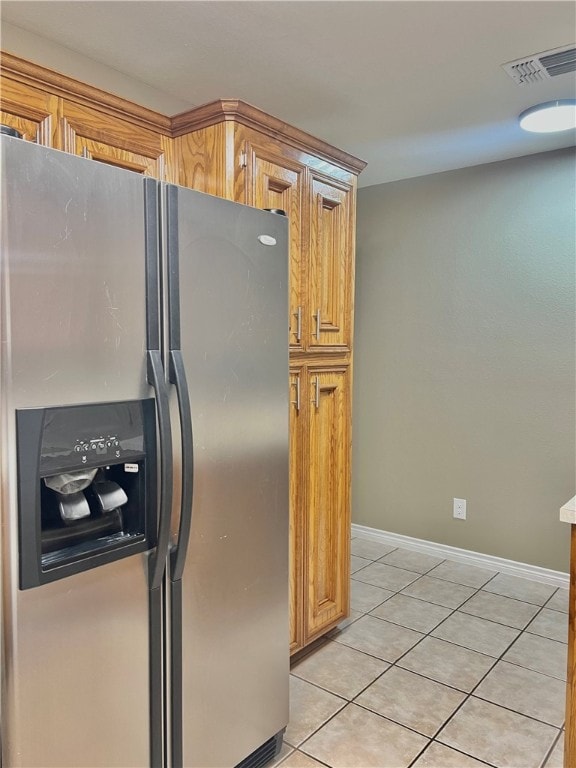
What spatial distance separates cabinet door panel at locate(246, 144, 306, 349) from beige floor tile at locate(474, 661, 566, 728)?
1.57 m

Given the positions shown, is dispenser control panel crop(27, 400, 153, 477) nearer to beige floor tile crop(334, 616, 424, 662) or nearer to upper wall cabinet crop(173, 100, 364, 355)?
upper wall cabinet crop(173, 100, 364, 355)

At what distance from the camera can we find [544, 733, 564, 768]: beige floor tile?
183 centimetres

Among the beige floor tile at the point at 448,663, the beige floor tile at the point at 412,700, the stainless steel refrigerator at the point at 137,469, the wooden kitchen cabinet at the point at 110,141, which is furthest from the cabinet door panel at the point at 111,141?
the beige floor tile at the point at 448,663

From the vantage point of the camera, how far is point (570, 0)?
174 cm

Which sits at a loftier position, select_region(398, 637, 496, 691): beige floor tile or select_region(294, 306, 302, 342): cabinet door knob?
select_region(294, 306, 302, 342): cabinet door knob

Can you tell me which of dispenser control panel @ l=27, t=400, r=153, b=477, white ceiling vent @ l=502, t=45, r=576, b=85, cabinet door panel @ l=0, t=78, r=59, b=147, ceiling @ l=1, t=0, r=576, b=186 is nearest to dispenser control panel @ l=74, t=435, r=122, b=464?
dispenser control panel @ l=27, t=400, r=153, b=477

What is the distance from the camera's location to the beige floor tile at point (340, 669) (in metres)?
2.24

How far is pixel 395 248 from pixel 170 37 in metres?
2.18

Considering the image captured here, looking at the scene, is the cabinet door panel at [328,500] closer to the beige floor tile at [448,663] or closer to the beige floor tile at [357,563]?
the beige floor tile at [448,663]

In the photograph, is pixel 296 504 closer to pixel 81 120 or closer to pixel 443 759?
pixel 443 759

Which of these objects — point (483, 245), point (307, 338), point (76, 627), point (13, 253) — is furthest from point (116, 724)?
point (483, 245)

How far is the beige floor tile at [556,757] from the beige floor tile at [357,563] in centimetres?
159

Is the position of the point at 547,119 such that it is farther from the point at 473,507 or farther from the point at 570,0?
the point at 473,507

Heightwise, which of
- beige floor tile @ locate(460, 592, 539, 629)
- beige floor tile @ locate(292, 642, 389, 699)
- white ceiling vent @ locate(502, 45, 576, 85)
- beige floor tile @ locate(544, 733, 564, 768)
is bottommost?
beige floor tile @ locate(544, 733, 564, 768)
